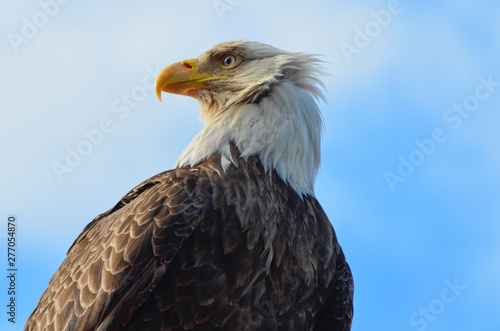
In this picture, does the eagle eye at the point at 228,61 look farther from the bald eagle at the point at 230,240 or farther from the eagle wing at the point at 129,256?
the eagle wing at the point at 129,256

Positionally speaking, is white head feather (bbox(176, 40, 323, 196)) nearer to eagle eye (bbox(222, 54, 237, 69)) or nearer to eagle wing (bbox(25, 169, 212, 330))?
eagle eye (bbox(222, 54, 237, 69))

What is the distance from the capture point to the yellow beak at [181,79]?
6246mm

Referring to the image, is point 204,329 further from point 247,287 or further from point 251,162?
point 251,162

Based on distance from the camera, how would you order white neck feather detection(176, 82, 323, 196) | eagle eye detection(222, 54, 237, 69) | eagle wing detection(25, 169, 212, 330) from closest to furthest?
eagle wing detection(25, 169, 212, 330) < white neck feather detection(176, 82, 323, 196) < eagle eye detection(222, 54, 237, 69)

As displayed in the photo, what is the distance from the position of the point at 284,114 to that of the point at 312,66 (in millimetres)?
716

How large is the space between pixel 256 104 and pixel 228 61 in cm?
79

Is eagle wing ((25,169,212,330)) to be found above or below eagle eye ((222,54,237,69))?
below

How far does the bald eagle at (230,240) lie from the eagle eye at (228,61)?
0.57 ft

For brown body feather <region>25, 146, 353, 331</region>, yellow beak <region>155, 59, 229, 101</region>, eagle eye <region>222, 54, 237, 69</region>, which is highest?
yellow beak <region>155, 59, 229, 101</region>

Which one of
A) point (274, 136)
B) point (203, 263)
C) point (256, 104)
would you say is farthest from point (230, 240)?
point (256, 104)

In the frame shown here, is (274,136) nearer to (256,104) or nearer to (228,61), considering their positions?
(256,104)

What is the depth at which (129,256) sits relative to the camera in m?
4.79

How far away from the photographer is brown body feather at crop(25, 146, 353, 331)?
15.6 feet

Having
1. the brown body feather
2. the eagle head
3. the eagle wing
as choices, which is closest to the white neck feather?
the eagle head
